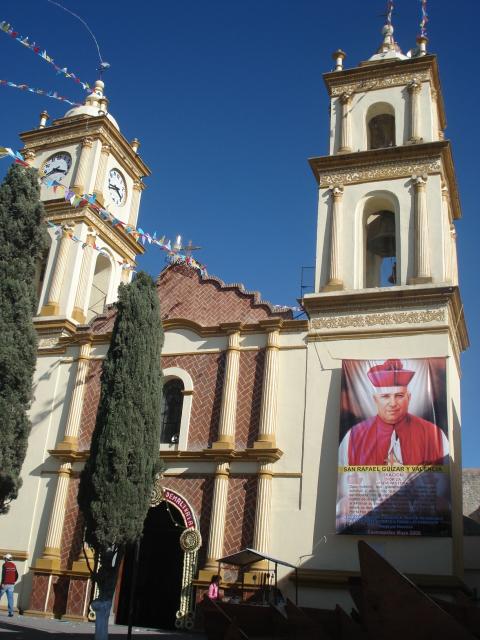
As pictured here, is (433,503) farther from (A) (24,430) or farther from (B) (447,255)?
(A) (24,430)

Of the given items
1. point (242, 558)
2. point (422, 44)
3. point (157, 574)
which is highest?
point (422, 44)

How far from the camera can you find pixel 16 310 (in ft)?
53.2

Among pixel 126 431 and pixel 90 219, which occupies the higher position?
pixel 90 219

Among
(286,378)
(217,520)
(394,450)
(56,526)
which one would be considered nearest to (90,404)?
(56,526)

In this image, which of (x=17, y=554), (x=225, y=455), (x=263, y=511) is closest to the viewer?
(x=263, y=511)

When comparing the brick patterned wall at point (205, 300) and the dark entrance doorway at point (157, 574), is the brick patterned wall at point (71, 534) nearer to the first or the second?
the dark entrance doorway at point (157, 574)

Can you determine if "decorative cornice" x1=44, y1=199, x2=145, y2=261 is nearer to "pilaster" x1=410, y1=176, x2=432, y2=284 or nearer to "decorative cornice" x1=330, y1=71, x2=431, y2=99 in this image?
"decorative cornice" x1=330, y1=71, x2=431, y2=99

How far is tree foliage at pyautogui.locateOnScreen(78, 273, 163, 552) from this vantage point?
14941mm

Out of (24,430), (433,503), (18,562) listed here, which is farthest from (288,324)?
(18,562)

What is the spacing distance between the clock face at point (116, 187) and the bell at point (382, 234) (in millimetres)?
9963

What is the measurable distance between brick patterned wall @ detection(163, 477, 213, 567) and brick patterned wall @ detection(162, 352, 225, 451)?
3.03ft

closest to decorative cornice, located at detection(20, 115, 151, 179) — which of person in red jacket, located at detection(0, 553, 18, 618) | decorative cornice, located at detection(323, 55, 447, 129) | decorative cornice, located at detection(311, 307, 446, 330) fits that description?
decorative cornice, located at detection(323, 55, 447, 129)

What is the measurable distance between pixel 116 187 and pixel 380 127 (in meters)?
10.0

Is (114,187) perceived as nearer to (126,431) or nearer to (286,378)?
(286,378)
